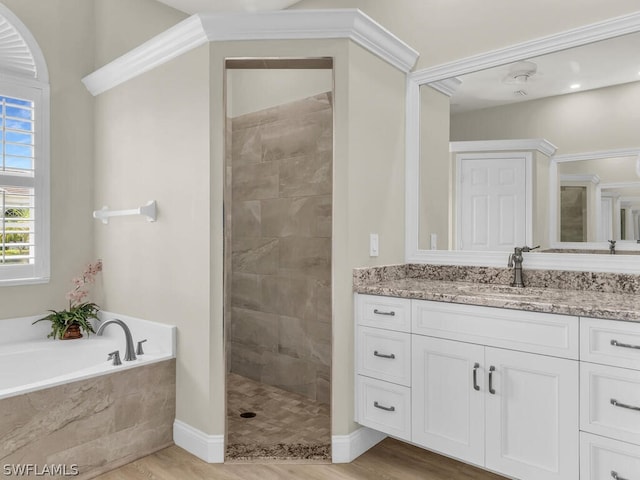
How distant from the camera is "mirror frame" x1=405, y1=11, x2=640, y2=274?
7.06ft

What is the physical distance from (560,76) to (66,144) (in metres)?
3.23

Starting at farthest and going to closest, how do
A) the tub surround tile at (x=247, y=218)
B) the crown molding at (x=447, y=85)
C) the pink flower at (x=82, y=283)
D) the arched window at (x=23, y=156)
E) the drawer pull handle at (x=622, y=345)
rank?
the tub surround tile at (x=247, y=218) → the pink flower at (x=82, y=283) → the arched window at (x=23, y=156) → the crown molding at (x=447, y=85) → the drawer pull handle at (x=622, y=345)

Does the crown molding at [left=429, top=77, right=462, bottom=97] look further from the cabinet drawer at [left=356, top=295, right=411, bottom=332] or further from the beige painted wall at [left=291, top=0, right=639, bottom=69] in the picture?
the cabinet drawer at [left=356, top=295, right=411, bottom=332]

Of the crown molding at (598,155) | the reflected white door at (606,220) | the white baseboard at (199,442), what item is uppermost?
the crown molding at (598,155)

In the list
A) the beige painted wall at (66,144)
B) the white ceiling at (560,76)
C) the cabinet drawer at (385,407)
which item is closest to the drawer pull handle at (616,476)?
the cabinet drawer at (385,407)

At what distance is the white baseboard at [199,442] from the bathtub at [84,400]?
63 millimetres

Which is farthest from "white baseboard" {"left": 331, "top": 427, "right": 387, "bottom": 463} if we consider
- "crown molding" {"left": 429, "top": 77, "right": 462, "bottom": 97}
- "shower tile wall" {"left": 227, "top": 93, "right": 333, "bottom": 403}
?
"crown molding" {"left": 429, "top": 77, "right": 462, "bottom": 97}

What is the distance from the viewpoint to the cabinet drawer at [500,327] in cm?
177

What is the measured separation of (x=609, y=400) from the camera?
1.66 meters

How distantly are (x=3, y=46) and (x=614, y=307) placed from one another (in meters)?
3.74

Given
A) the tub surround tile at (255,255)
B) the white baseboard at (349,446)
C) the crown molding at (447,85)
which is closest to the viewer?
the white baseboard at (349,446)

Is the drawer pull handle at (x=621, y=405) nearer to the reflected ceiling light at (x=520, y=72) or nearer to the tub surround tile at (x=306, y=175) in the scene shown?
the reflected ceiling light at (x=520, y=72)

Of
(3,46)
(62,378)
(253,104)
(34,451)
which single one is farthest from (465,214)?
(3,46)

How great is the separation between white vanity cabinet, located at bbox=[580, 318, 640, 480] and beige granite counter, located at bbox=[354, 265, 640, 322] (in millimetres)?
63
